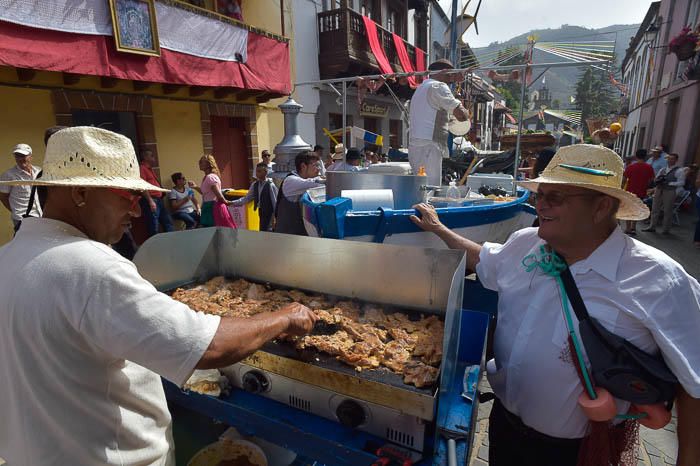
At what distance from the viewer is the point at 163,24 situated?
21.4ft

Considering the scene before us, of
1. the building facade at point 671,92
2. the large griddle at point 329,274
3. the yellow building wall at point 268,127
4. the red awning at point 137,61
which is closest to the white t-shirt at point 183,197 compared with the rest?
the red awning at point 137,61

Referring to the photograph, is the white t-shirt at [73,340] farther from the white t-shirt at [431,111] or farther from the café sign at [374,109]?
the café sign at [374,109]

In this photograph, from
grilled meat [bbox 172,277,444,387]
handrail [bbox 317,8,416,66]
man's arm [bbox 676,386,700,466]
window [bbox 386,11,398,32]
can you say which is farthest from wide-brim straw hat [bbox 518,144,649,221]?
window [bbox 386,11,398,32]

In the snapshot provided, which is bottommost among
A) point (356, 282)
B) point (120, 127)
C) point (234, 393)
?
point (234, 393)

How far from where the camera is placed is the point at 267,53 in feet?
28.8

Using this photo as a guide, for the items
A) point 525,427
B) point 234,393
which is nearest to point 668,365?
point 525,427

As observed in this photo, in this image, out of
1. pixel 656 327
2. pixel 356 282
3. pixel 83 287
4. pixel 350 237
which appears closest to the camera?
pixel 83 287

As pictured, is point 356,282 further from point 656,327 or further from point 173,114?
point 173,114

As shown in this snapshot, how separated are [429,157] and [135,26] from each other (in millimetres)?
5265

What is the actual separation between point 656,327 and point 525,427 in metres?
0.68

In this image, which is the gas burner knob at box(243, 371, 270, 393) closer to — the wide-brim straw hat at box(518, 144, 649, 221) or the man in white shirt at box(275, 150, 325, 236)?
the wide-brim straw hat at box(518, 144, 649, 221)

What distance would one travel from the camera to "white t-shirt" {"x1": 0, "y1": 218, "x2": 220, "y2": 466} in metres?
1.04

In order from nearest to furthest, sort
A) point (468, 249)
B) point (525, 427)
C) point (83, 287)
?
point (83, 287), point (525, 427), point (468, 249)

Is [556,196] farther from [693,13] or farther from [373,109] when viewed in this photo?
[693,13]
